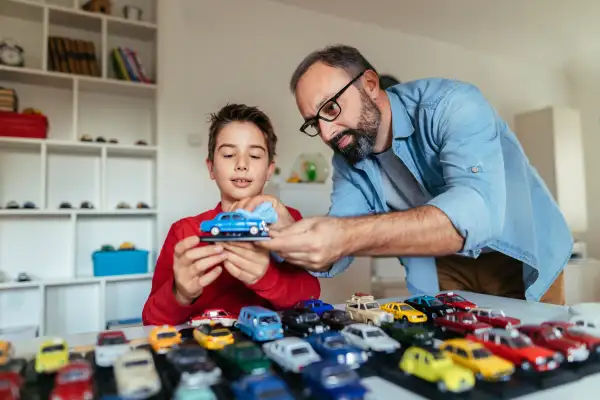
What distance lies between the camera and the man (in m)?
1.05

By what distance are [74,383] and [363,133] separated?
1133 millimetres

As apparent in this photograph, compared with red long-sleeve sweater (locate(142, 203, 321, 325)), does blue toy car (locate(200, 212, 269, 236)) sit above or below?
above

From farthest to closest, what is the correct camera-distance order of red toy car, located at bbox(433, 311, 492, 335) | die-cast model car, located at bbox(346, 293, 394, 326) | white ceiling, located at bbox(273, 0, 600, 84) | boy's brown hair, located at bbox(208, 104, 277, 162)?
white ceiling, located at bbox(273, 0, 600, 84), boy's brown hair, located at bbox(208, 104, 277, 162), die-cast model car, located at bbox(346, 293, 394, 326), red toy car, located at bbox(433, 311, 492, 335)

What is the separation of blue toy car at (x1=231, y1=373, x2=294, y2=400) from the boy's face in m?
0.89

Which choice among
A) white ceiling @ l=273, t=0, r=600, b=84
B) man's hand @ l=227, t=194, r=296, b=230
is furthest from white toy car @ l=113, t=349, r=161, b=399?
white ceiling @ l=273, t=0, r=600, b=84

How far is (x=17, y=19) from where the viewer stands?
2838mm

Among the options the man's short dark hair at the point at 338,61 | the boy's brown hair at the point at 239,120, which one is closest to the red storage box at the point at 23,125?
the boy's brown hair at the point at 239,120

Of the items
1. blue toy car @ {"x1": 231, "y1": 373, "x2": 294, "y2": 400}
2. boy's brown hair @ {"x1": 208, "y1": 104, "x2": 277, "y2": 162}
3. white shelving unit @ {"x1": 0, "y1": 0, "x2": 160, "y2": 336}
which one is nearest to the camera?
blue toy car @ {"x1": 231, "y1": 373, "x2": 294, "y2": 400}

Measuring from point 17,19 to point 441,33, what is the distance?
374 centimetres

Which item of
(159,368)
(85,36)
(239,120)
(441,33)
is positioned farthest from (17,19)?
(441,33)

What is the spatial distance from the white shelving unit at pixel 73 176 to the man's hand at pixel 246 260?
1935 mm

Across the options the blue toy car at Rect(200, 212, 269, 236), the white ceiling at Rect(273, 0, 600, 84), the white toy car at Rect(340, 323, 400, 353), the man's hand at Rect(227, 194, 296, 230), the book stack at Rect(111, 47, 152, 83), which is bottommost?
the white toy car at Rect(340, 323, 400, 353)

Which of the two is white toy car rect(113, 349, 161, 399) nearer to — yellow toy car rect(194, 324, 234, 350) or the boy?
yellow toy car rect(194, 324, 234, 350)

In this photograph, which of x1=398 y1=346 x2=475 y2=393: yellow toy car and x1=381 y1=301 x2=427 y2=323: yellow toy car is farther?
x1=381 y1=301 x2=427 y2=323: yellow toy car
